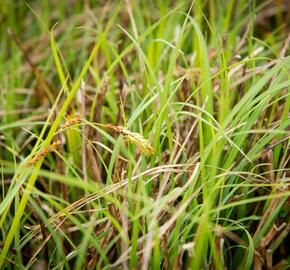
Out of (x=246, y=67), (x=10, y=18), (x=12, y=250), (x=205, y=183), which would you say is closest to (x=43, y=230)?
(x=12, y=250)

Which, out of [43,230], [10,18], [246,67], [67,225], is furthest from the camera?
[10,18]

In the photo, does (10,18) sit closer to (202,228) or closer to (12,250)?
(12,250)

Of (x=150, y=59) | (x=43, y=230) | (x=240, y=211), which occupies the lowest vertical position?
(x=240, y=211)

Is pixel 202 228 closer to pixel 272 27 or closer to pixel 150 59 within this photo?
pixel 150 59

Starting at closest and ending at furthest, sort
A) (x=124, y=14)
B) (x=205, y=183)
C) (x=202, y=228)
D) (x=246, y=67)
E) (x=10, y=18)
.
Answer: (x=202, y=228)
(x=205, y=183)
(x=246, y=67)
(x=124, y=14)
(x=10, y=18)

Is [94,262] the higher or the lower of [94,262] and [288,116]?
the lower

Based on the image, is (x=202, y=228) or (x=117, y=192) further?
(x=117, y=192)

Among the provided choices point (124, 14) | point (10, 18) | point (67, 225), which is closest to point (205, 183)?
point (67, 225)
